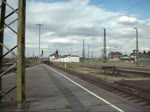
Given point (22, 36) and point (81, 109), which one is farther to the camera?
point (22, 36)

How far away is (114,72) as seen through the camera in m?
47.1

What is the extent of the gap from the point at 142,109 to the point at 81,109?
2.38 meters

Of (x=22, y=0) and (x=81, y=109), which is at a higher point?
(x=22, y=0)

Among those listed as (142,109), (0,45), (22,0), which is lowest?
(142,109)

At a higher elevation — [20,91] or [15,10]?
[15,10]

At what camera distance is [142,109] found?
13.4 m

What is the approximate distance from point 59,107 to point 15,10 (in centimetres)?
438

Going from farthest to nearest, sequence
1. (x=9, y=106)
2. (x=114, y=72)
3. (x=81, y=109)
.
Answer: (x=114, y=72) < (x=9, y=106) < (x=81, y=109)

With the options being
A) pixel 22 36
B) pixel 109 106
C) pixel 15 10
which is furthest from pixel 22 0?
pixel 109 106

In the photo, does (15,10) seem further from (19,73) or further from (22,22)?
(19,73)

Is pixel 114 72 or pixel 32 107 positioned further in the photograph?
pixel 114 72

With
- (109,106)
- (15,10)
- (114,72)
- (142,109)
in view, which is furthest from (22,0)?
(114,72)

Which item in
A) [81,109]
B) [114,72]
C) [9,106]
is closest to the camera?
[81,109]

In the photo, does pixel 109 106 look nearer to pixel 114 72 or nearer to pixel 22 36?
pixel 22 36
